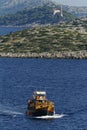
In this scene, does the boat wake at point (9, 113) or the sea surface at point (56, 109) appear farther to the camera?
the boat wake at point (9, 113)

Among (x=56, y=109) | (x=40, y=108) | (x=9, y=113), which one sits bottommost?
(x=56, y=109)

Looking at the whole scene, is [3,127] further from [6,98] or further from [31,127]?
[6,98]

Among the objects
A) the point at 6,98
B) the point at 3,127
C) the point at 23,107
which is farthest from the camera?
the point at 6,98

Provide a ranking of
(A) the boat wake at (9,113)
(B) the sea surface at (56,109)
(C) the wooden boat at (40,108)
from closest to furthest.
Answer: (B) the sea surface at (56,109)
(C) the wooden boat at (40,108)
(A) the boat wake at (9,113)

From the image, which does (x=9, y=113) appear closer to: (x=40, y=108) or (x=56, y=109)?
(x=40, y=108)

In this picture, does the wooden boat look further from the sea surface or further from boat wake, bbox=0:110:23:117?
boat wake, bbox=0:110:23:117

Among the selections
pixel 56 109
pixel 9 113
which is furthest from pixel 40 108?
pixel 56 109

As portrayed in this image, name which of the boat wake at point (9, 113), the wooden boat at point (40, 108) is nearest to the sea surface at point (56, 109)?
the boat wake at point (9, 113)

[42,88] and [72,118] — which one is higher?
[72,118]

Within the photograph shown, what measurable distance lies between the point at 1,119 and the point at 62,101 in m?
27.4

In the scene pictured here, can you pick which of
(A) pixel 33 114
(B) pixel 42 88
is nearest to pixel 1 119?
(A) pixel 33 114

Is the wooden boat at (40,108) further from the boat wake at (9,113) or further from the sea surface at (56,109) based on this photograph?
the boat wake at (9,113)

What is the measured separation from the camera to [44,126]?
131m

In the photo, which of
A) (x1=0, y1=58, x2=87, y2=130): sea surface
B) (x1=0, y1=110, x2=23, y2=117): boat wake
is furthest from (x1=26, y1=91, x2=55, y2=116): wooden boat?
(x1=0, y1=110, x2=23, y2=117): boat wake
